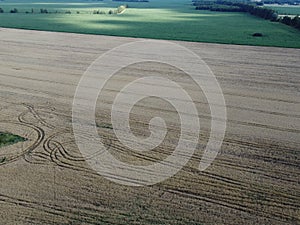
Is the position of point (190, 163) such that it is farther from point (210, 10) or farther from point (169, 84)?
point (210, 10)

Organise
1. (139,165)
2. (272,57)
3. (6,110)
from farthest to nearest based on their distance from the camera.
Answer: (272,57) < (6,110) < (139,165)

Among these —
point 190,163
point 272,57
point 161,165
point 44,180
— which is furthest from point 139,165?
point 272,57

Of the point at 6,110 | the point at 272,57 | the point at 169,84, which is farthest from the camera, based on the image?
the point at 272,57

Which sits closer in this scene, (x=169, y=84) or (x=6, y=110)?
(x=6, y=110)

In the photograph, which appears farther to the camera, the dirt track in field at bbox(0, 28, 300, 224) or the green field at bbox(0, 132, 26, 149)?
the green field at bbox(0, 132, 26, 149)

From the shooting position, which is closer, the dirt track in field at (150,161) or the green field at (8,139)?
the dirt track in field at (150,161)

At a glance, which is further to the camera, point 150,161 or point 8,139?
point 8,139

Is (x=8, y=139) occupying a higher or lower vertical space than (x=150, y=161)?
lower

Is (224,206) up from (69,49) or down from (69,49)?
up
